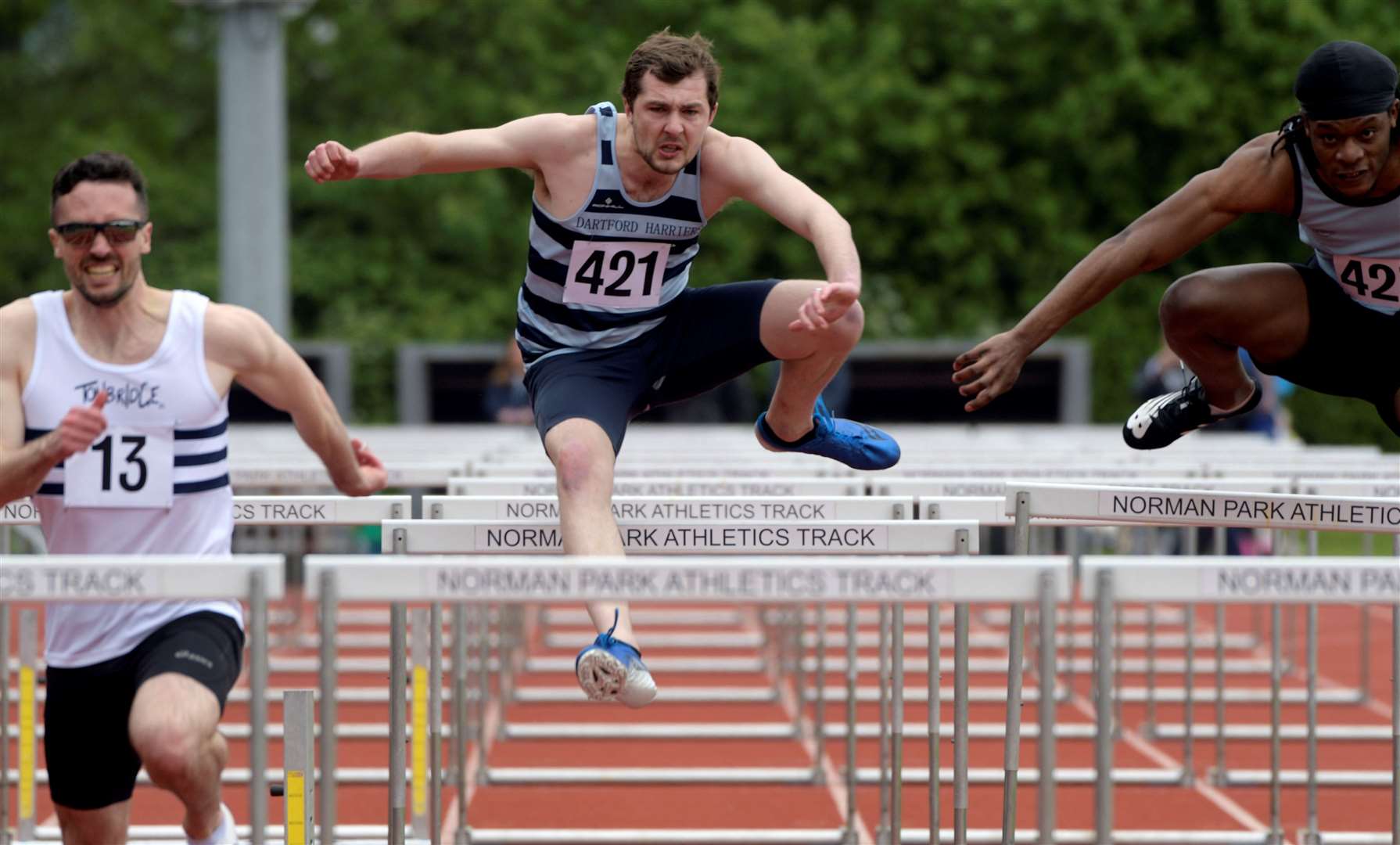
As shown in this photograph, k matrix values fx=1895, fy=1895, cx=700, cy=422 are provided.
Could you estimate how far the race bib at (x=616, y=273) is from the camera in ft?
15.3

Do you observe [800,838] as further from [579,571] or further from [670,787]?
[579,571]

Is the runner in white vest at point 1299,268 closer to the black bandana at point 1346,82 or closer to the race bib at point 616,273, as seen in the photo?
the black bandana at point 1346,82

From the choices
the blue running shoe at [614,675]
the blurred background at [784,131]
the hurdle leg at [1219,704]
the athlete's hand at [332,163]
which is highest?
the blurred background at [784,131]

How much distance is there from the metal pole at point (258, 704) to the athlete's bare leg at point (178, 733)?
0.96ft

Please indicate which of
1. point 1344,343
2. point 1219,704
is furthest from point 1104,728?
point 1219,704

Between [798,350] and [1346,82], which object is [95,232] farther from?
[1346,82]

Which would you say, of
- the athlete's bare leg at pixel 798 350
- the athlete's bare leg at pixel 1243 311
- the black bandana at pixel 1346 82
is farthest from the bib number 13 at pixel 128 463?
the black bandana at pixel 1346 82

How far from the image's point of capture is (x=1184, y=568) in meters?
3.49

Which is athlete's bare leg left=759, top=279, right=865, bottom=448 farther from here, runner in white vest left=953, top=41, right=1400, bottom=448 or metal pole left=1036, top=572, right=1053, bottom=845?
metal pole left=1036, top=572, right=1053, bottom=845

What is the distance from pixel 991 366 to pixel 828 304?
0.83m

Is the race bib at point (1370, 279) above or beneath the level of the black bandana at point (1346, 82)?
beneath

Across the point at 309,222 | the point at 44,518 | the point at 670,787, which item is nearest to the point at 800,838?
the point at 670,787

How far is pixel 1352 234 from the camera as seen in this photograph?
475cm

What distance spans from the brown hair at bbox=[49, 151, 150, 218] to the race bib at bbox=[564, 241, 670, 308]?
1.11 m
